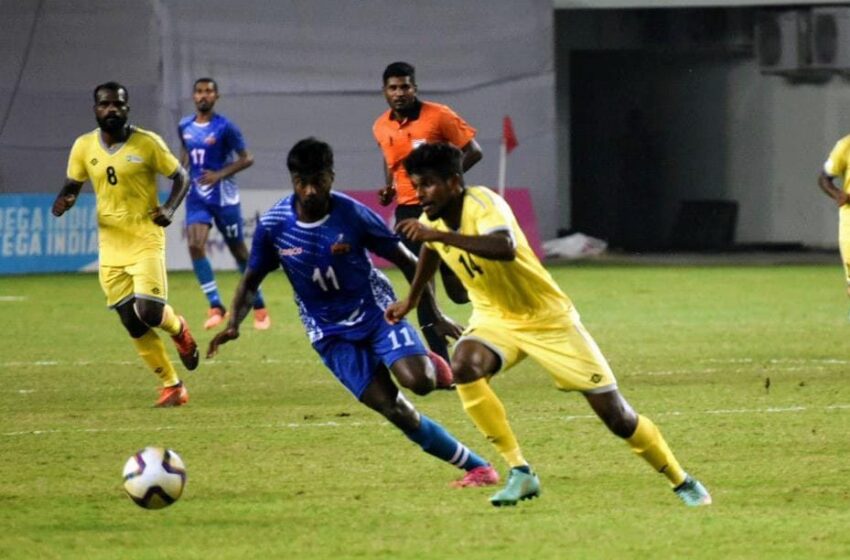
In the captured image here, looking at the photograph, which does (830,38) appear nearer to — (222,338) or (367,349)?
(367,349)

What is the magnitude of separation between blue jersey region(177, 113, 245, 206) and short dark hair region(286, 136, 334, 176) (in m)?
10.2

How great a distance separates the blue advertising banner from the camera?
88.9 ft

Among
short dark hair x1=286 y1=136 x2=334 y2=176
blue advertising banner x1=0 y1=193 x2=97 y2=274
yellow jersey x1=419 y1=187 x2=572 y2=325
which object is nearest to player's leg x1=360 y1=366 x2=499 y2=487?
yellow jersey x1=419 y1=187 x2=572 y2=325

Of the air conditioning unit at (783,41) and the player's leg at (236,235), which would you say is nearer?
the player's leg at (236,235)

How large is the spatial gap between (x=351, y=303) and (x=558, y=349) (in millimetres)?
1398

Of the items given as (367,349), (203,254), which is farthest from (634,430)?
(203,254)

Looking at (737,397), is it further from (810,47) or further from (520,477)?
(810,47)

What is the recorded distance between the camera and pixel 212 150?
763 inches

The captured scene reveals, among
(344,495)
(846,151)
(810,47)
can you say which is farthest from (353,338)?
(810,47)

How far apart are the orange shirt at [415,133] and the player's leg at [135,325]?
6.58 feet

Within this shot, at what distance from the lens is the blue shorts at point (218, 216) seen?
1931 centimetres

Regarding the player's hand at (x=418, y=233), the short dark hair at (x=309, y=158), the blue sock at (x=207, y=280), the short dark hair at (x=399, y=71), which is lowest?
the blue sock at (x=207, y=280)

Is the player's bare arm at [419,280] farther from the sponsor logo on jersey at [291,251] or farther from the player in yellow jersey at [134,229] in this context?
the player in yellow jersey at [134,229]

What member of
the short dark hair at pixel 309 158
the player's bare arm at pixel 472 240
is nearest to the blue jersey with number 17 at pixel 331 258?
the short dark hair at pixel 309 158
